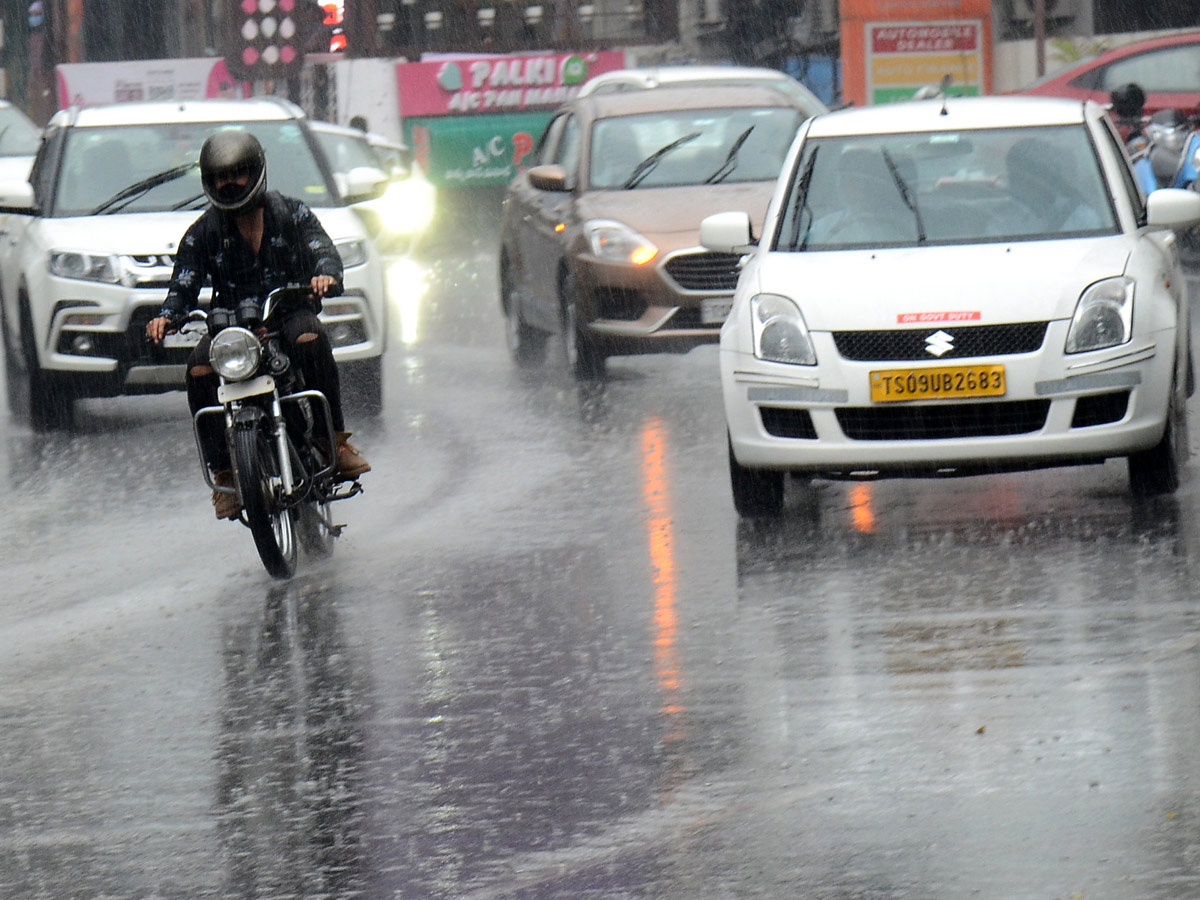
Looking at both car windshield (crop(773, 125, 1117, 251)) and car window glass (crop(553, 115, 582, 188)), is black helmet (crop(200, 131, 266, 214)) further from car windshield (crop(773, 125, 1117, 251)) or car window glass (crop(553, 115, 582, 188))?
car window glass (crop(553, 115, 582, 188))

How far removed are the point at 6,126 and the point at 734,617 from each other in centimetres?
1747

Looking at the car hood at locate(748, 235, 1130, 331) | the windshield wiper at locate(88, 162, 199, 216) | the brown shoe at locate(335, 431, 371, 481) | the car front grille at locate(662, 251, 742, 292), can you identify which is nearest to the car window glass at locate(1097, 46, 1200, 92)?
the car front grille at locate(662, 251, 742, 292)

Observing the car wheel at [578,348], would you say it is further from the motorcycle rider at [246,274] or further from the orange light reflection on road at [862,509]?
the motorcycle rider at [246,274]

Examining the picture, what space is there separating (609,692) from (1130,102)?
1386 cm

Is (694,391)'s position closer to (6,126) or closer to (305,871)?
(305,871)

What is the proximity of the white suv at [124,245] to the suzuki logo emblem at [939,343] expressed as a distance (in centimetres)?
484

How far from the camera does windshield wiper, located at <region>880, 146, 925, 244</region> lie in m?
9.70

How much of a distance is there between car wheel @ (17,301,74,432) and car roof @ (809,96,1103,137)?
497cm

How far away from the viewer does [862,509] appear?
955cm

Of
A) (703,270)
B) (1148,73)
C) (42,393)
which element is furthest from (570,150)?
(1148,73)

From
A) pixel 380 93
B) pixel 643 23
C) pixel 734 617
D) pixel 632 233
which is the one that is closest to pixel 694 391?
pixel 632 233

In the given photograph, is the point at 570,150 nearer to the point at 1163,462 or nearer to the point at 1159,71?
the point at 1163,462

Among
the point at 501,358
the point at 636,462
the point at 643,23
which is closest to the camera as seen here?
the point at 636,462

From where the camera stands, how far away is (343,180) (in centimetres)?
1421
